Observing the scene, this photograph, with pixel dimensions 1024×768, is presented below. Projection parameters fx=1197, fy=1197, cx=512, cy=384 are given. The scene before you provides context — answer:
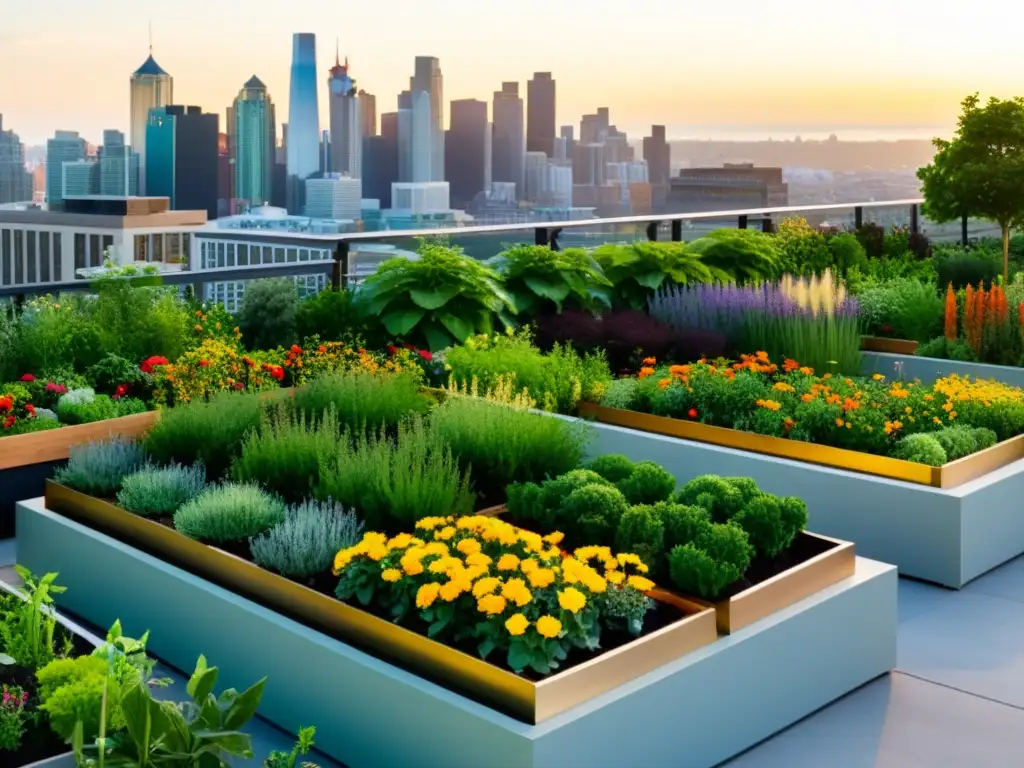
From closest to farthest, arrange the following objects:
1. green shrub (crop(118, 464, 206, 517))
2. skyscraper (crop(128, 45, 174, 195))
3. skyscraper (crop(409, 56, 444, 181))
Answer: green shrub (crop(118, 464, 206, 517)) < skyscraper (crop(128, 45, 174, 195)) < skyscraper (crop(409, 56, 444, 181))

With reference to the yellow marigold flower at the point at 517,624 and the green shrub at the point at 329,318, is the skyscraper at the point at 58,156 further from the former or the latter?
the yellow marigold flower at the point at 517,624

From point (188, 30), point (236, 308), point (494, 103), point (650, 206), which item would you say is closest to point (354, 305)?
point (236, 308)

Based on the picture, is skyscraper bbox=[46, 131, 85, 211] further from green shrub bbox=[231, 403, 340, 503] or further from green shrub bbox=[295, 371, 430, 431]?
green shrub bbox=[231, 403, 340, 503]

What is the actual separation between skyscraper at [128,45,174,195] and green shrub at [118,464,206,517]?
2291 inches

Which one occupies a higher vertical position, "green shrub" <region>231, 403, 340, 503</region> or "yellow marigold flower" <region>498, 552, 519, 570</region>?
"green shrub" <region>231, 403, 340, 503</region>

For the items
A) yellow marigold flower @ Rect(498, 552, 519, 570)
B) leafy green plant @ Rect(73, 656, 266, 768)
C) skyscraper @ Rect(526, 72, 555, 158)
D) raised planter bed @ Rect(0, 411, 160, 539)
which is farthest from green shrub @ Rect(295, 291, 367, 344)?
skyscraper @ Rect(526, 72, 555, 158)

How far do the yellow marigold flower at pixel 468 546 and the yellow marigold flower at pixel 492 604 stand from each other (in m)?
0.30

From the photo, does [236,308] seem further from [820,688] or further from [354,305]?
[820,688]

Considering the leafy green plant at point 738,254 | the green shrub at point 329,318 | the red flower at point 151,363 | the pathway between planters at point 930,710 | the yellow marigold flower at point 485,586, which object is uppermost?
the leafy green plant at point 738,254

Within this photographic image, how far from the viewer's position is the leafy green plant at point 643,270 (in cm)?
835

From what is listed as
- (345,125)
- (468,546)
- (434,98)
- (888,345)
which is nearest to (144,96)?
(345,125)

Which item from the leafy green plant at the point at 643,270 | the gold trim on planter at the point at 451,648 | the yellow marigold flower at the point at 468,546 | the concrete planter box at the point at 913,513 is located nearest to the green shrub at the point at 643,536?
the gold trim on planter at the point at 451,648

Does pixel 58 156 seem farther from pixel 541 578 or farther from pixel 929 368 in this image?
pixel 541 578

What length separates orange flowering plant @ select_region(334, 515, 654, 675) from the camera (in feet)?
10.2
